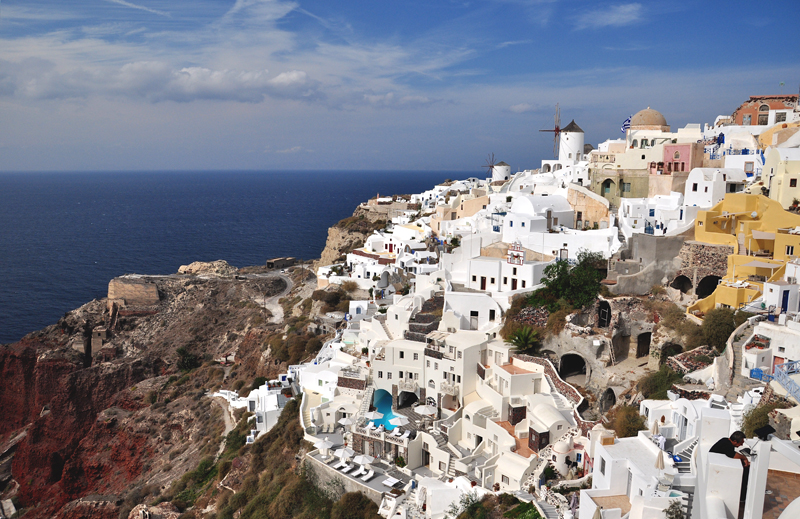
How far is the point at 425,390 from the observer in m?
27.3

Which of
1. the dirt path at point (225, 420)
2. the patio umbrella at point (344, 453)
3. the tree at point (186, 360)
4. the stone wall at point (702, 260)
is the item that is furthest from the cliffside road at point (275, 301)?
the stone wall at point (702, 260)

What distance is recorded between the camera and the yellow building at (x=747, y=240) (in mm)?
22438

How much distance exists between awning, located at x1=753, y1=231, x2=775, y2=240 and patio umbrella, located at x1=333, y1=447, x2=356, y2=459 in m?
18.9

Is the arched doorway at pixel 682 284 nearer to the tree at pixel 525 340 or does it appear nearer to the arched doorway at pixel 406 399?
the tree at pixel 525 340

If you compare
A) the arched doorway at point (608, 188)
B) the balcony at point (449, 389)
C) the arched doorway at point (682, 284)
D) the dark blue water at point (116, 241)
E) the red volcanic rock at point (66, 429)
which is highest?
the arched doorway at point (608, 188)

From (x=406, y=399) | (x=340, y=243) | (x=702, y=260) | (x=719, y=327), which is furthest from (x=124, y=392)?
(x=719, y=327)

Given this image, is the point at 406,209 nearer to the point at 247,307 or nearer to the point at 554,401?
the point at 247,307

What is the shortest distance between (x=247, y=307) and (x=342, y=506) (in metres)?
35.6

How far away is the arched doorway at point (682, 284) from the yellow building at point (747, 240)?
209 centimetres

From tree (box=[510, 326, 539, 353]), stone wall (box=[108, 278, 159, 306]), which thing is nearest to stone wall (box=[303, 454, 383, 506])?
tree (box=[510, 326, 539, 353])

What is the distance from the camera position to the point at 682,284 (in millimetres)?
26297

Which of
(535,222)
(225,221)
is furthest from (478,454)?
(225,221)

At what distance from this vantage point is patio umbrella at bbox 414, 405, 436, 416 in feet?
85.4

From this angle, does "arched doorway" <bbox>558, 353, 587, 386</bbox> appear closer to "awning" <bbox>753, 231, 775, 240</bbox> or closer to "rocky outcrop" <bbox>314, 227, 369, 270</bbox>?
"awning" <bbox>753, 231, 775, 240</bbox>
